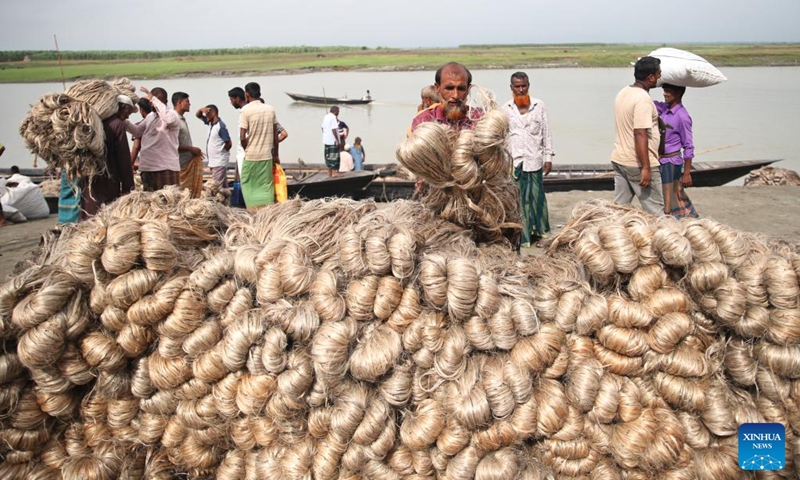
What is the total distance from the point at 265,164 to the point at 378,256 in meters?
4.84

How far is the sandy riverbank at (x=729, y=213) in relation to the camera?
21.6ft

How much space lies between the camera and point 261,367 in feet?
4.97

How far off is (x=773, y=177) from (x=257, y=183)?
353 inches

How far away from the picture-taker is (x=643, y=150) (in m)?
4.47

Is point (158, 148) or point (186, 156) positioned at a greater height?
point (158, 148)

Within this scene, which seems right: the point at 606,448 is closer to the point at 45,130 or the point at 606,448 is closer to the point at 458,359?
the point at 458,359

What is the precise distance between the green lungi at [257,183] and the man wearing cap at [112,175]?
Result: 6.97 feet

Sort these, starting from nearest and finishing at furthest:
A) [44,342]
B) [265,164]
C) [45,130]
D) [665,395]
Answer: [44,342] → [665,395] → [45,130] → [265,164]

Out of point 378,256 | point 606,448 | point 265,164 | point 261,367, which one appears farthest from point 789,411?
point 265,164

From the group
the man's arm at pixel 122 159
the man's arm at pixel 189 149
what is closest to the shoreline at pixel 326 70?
the man's arm at pixel 189 149

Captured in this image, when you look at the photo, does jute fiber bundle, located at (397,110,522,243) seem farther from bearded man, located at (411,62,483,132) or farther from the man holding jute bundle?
the man holding jute bundle

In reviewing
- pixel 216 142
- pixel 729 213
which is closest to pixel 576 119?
pixel 729 213

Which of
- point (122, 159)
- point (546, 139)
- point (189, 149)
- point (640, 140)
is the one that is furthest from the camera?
point (189, 149)

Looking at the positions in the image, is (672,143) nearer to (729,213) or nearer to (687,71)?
(687,71)
